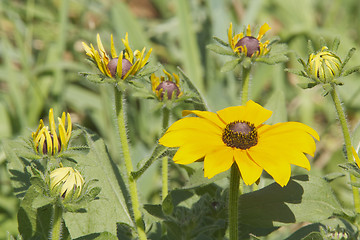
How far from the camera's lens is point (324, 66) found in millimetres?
1356

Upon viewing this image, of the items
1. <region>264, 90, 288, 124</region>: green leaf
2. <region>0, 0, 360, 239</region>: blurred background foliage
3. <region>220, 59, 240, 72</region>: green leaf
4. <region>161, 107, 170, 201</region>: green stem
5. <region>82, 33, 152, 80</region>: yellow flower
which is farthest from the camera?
<region>0, 0, 360, 239</region>: blurred background foliage

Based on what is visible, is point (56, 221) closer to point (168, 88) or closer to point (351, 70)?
point (168, 88)

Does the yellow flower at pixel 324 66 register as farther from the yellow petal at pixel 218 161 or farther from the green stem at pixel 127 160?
the green stem at pixel 127 160

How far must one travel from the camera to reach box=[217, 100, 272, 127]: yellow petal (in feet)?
4.41

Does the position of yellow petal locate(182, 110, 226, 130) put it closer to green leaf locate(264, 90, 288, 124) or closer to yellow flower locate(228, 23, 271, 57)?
yellow flower locate(228, 23, 271, 57)

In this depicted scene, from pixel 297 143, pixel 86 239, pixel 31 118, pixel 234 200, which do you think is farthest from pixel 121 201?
pixel 31 118

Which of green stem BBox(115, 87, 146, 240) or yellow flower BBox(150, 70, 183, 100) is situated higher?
yellow flower BBox(150, 70, 183, 100)

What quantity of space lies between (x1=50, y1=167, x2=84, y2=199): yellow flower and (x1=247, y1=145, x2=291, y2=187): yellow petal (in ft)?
1.21

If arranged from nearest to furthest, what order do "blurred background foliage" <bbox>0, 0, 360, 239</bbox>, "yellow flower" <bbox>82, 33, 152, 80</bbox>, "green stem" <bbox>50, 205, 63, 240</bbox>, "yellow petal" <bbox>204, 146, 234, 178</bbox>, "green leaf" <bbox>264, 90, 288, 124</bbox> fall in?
1. "yellow petal" <bbox>204, 146, 234, 178</bbox>
2. "green stem" <bbox>50, 205, 63, 240</bbox>
3. "yellow flower" <bbox>82, 33, 152, 80</bbox>
4. "green leaf" <bbox>264, 90, 288, 124</bbox>
5. "blurred background foliage" <bbox>0, 0, 360, 239</bbox>

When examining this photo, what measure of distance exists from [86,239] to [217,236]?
43cm

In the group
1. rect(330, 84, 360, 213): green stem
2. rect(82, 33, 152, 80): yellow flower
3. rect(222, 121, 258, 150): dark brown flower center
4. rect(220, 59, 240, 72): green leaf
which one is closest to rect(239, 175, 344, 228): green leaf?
rect(330, 84, 360, 213): green stem

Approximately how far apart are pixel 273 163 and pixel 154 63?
2189 mm

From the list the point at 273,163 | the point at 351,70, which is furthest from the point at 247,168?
the point at 351,70

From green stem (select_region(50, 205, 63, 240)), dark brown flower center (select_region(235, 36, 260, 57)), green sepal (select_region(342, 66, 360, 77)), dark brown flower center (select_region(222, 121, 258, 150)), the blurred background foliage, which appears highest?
the blurred background foliage
